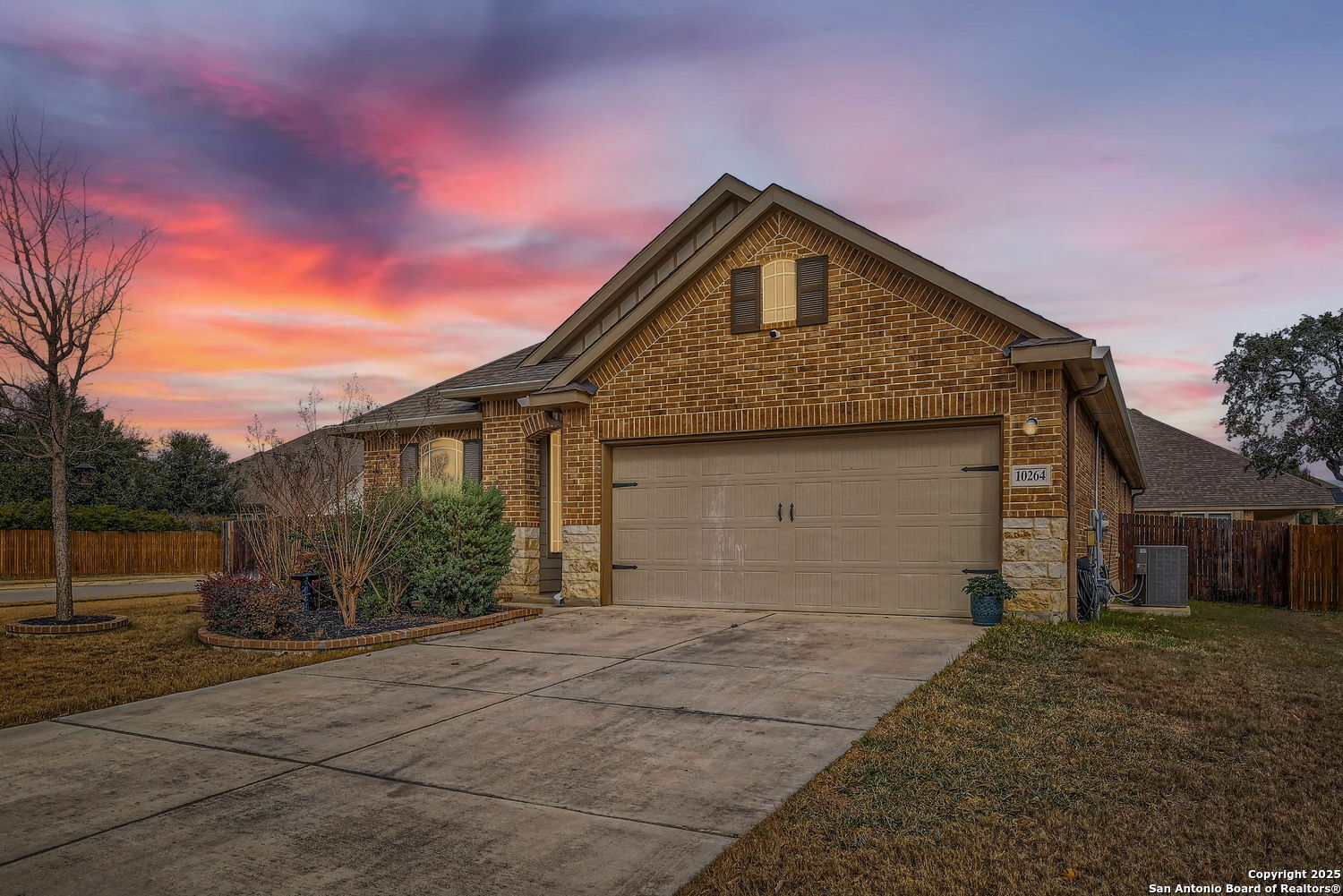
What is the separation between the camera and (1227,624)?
13773 mm

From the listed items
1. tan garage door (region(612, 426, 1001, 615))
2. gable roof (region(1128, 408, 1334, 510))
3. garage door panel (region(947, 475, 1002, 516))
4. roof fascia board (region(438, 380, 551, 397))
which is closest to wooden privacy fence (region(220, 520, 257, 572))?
roof fascia board (region(438, 380, 551, 397))

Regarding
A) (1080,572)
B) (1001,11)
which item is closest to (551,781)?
(1080,572)

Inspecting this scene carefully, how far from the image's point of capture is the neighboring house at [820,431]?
10.6 metres

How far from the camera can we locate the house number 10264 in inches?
407

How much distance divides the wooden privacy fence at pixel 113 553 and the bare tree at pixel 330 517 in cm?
1842

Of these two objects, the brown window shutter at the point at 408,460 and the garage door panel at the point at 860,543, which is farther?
the brown window shutter at the point at 408,460

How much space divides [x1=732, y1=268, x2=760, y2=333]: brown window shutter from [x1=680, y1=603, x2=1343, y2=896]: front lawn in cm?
596

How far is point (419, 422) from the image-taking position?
55.0 feet

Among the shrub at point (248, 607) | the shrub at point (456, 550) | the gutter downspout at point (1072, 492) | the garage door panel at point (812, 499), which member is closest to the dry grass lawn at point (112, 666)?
the shrub at point (248, 607)

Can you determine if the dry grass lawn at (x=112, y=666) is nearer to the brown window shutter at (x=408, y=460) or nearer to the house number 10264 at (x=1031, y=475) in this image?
the brown window shutter at (x=408, y=460)

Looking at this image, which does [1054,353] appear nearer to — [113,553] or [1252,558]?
[1252,558]

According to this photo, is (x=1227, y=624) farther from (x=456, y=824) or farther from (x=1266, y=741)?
(x=456, y=824)

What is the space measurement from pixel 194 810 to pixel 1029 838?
445cm

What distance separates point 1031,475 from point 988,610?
1.72m
